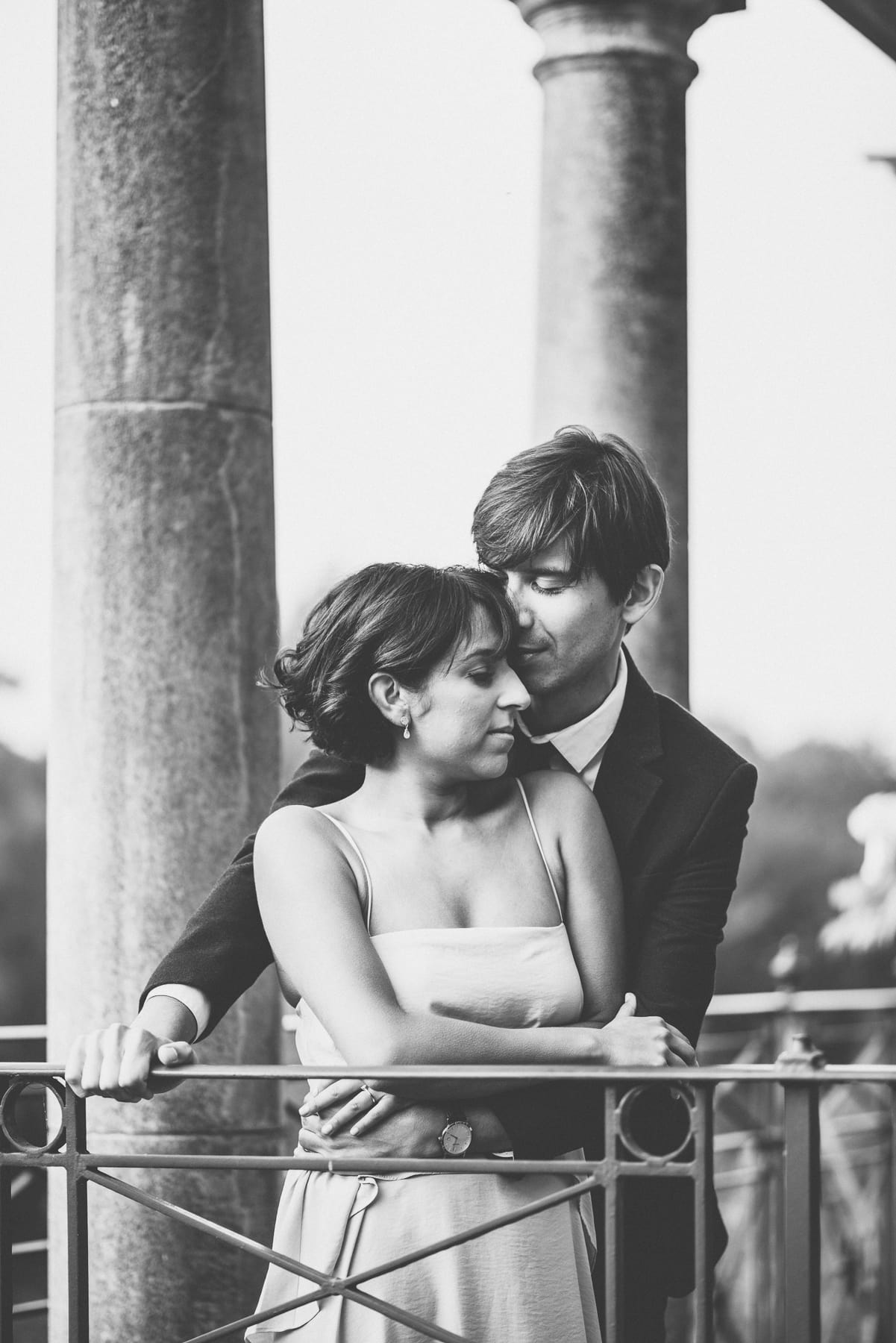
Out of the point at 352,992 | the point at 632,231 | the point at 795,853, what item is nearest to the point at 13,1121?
the point at 352,992

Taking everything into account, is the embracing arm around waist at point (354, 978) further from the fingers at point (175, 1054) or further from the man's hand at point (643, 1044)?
the fingers at point (175, 1054)

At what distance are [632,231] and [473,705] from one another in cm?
415

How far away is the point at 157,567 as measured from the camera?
498 centimetres

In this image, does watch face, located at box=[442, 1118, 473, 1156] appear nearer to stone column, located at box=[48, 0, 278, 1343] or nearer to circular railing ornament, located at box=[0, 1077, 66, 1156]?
circular railing ornament, located at box=[0, 1077, 66, 1156]

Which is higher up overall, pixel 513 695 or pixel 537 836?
pixel 513 695

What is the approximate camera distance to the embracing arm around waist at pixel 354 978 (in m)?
3.37

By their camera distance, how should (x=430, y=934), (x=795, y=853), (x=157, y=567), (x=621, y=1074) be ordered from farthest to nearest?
(x=795, y=853)
(x=157, y=567)
(x=430, y=934)
(x=621, y=1074)

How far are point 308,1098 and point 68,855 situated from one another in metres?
1.70

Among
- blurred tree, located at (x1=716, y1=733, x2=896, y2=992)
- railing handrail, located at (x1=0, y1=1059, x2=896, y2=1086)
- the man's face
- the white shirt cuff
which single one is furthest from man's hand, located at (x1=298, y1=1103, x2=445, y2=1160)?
blurred tree, located at (x1=716, y1=733, x2=896, y2=992)

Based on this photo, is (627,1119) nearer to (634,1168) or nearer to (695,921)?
(634,1168)

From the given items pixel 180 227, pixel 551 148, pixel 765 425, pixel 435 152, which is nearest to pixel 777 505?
pixel 765 425

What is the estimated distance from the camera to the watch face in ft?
11.5

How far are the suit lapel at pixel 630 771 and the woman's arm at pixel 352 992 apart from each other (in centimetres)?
61

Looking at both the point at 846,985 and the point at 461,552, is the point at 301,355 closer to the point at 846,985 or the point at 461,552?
the point at 846,985
